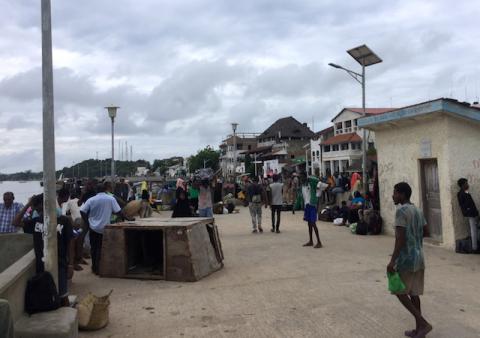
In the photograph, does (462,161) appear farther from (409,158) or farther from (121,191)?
(121,191)

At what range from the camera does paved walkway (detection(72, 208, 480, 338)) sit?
5242 mm

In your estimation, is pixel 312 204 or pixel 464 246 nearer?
pixel 464 246

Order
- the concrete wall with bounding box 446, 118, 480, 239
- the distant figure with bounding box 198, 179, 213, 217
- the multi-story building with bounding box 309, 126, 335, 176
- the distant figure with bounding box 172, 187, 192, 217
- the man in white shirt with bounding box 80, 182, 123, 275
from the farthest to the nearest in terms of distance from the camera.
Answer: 1. the multi-story building with bounding box 309, 126, 335, 176
2. the distant figure with bounding box 198, 179, 213, 217
3. the distant figure with bounding box 172, 187, 192, 217
4. the concrete wall with bounding box 446, 118, 480, 239
5. the man in white shirt with bounding box 80, 182, 123, 275

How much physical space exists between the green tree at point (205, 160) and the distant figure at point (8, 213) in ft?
311

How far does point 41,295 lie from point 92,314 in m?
0.78

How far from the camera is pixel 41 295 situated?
468 centimetres

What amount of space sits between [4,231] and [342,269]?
5877 mm

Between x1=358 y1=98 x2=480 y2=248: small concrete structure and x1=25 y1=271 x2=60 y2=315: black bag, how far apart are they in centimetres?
837

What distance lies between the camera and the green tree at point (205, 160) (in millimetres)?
104812

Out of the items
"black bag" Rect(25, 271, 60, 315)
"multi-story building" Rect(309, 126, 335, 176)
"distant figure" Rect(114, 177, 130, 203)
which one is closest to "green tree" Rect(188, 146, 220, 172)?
"multi-story building" Rect(309, 126, 335, 176)

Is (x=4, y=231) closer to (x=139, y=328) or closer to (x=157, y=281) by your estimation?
(x=157, y=281)

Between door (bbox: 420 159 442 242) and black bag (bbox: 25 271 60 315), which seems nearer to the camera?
black bag (bbox: 25 271 60 315)

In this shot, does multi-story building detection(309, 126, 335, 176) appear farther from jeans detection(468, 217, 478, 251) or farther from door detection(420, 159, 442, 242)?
jeans detection(468, 217, 478, 251)

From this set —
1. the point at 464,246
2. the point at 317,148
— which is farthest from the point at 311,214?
the point at 317,148
